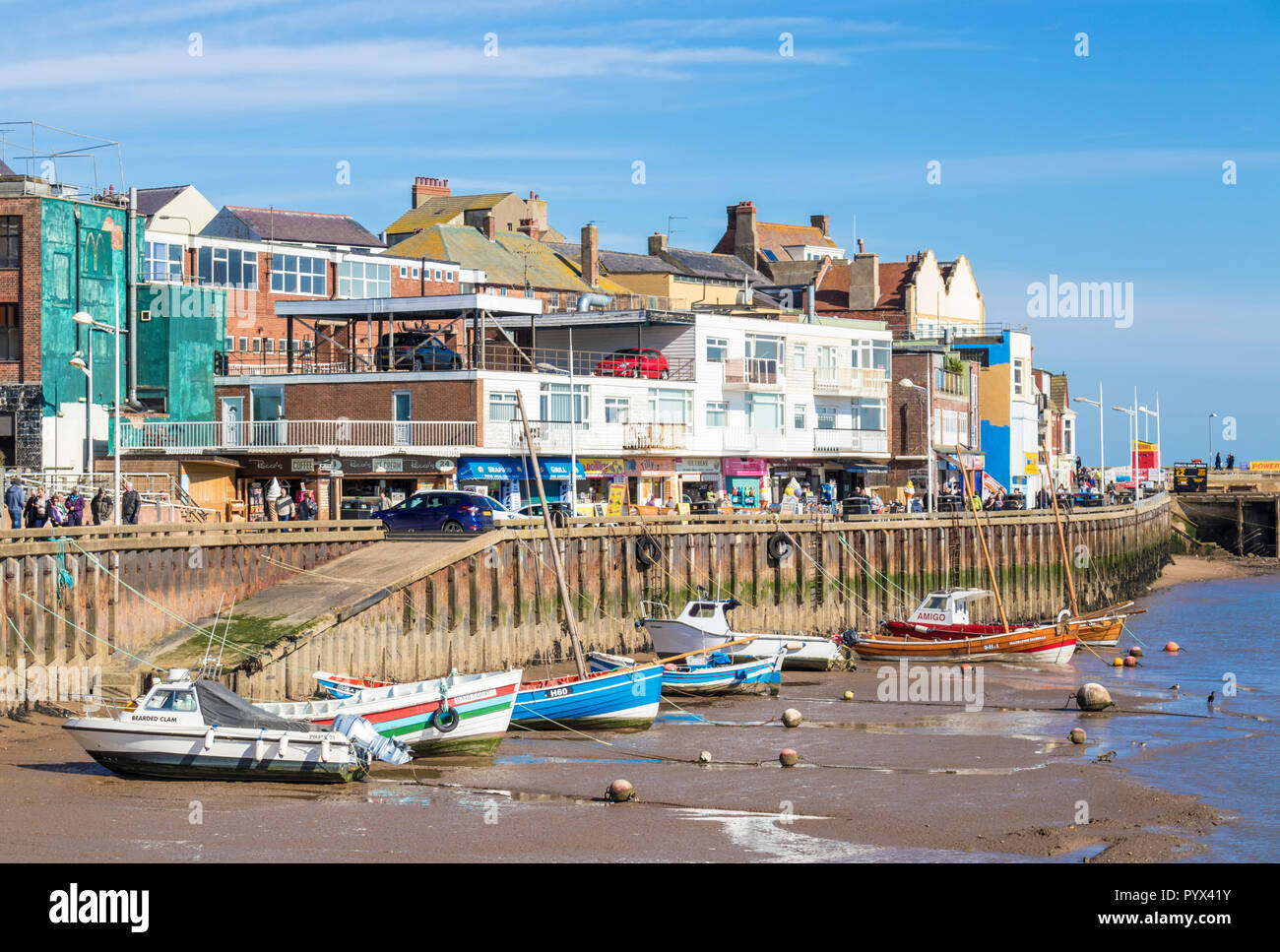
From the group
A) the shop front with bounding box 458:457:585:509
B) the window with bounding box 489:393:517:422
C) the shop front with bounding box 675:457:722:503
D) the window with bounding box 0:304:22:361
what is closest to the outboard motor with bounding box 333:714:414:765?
the shop front with bounding box 458:457:585:509

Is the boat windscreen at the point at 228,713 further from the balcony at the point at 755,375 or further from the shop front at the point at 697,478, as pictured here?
the balcony at the point at 755,375

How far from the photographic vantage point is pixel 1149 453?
473 ft

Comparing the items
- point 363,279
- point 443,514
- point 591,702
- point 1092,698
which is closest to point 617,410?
point 443,514

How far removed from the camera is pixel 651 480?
234 ft

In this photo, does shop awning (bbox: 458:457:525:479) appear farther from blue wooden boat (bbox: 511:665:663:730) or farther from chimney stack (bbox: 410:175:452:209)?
chimney stack (bbox: 410:175:452:209)

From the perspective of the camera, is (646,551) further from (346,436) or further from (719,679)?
(346,436)

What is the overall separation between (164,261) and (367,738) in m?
65.1

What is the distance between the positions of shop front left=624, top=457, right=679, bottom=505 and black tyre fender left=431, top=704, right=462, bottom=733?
130 feet

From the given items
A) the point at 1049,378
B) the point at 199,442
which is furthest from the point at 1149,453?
the point at 199,442

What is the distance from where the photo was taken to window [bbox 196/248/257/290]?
3465 inches

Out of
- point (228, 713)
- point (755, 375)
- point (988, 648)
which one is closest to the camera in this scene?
point (228, 713)

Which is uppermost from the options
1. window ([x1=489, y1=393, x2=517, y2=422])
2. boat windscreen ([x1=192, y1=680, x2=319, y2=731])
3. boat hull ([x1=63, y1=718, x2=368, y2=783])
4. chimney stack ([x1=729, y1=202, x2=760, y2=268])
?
chimney stack ([x1=729, y1=202, x2=760, y2=268])
